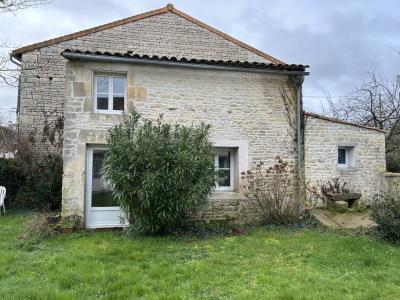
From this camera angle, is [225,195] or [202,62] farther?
[225,195]

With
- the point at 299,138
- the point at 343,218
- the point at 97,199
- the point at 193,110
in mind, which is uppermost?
the point at 193,110

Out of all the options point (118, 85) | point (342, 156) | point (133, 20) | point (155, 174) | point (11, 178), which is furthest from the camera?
point (133, 20)

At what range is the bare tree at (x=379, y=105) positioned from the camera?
Result: 15.5m

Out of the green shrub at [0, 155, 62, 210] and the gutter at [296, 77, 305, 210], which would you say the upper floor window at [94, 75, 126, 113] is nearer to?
the green shrub at [0, 155, 62, 210]

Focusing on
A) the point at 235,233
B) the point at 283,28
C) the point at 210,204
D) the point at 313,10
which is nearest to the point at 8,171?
the point at 210,204

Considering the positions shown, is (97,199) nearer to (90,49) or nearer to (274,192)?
(274,192)

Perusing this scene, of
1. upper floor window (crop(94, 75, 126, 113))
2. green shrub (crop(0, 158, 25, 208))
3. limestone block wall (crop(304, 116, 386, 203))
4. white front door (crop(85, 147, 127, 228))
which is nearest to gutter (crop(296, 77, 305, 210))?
limestone block wall (crop(304, 116, 386, 203))

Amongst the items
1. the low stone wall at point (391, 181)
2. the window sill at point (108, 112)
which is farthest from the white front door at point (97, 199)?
the low stone wall at point (391, 181)

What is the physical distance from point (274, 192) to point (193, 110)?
319 cm

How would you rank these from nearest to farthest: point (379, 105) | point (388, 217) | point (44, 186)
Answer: point (388, 217)
point (44, 186)
point (379, 105)

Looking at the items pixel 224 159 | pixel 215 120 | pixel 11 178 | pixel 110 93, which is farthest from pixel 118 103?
pixel 11 178

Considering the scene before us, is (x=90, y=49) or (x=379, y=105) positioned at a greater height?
(x=90, y=49)

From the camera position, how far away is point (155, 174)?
7727 mm

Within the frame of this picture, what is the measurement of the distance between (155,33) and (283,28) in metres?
6.76
